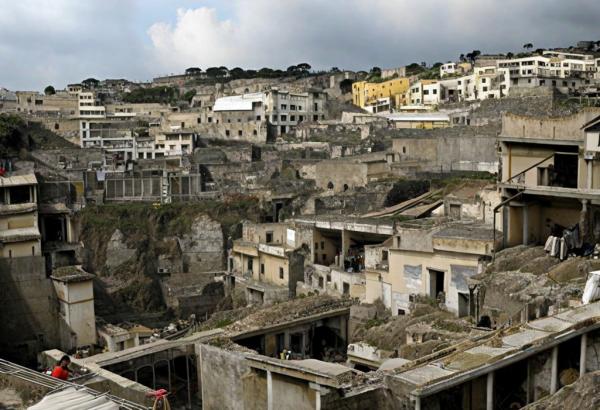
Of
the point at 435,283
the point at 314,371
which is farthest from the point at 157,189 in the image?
the point at 314,371

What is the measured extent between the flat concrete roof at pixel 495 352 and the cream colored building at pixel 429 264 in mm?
7486

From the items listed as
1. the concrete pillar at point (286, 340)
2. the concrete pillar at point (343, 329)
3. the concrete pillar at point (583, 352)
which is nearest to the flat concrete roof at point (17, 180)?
the concrete pillar at point (343, 329)

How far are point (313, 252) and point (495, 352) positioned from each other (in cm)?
1990

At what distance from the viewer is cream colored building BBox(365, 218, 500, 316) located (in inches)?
862

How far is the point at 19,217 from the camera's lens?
3016 centimetres

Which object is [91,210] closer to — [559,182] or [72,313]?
[72,313]

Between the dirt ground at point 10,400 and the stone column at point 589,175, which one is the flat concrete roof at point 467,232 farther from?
the dirt ground at point 10,400

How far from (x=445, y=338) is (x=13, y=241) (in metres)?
18.0

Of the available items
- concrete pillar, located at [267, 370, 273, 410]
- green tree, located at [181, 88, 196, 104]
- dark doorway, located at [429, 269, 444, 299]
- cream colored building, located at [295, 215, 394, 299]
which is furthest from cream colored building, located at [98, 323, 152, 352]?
green tree, located at [181, 88, 196, 104]

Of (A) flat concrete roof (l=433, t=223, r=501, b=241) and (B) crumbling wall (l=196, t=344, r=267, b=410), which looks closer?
(B) crumbling wall (l=196, t=344, r=267, b=410)

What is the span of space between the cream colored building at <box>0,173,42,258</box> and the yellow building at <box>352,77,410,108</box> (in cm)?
4182

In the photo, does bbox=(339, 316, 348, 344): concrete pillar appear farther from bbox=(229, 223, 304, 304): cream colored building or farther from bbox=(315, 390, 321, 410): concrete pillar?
bbox=(229, 223, 304, 304): cream colored building

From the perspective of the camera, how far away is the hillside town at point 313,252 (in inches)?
511

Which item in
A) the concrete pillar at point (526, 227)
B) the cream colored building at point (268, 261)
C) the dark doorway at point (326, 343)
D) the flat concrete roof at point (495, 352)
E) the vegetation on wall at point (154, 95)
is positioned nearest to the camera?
the flat concrete roof at point (495, 352)
